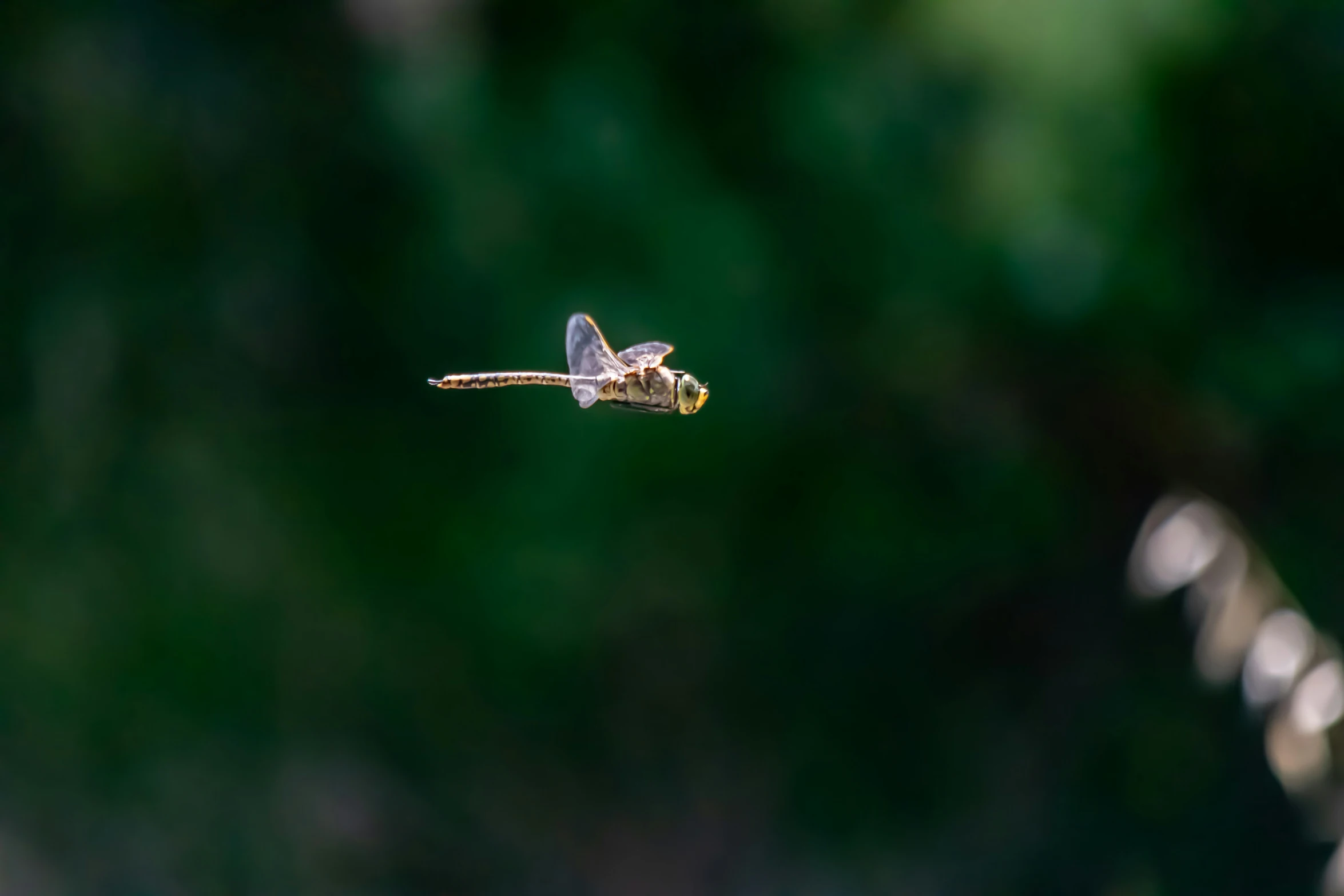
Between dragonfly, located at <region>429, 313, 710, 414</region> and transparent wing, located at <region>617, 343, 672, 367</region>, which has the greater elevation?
transparent wing, located at <region>617, 343, 672, 367</region>

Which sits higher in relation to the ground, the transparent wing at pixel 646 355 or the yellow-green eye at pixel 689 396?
the transparent wing at pixel 646 355

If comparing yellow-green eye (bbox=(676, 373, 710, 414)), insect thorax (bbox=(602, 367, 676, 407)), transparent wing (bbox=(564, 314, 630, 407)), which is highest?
transparent wing (bbox=(564, 314, 630, 407))

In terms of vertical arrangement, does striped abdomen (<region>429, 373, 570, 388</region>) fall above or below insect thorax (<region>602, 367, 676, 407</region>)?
above

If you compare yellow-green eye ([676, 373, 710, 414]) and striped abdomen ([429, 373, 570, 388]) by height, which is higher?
striped abdomen ([429, 373, 570, 388])

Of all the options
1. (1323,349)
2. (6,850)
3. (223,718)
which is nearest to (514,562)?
(223,718)

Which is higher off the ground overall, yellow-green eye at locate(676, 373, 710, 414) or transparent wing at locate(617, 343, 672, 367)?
transparent wing at locate(617, 343, 672, 367)

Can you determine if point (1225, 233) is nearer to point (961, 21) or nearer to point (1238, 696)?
point (961, 21)
